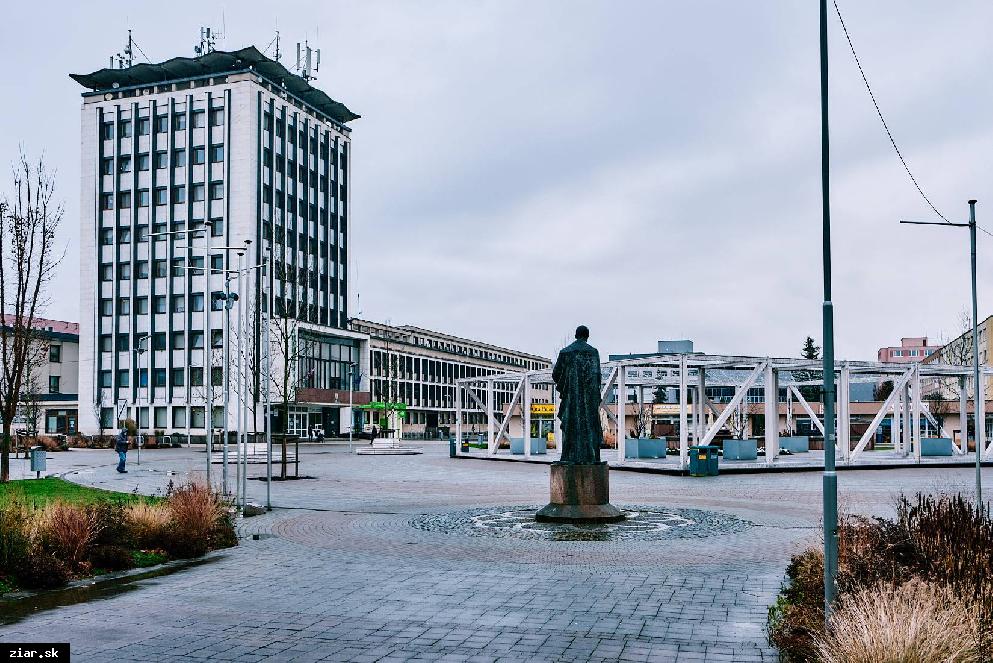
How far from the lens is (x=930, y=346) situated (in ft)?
582

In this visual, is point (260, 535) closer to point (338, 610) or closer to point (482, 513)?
point (482, 513)

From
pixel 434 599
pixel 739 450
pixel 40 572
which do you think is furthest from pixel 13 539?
pixel 739 450

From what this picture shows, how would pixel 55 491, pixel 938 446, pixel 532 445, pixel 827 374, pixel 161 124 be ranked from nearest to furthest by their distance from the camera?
1. pixel 827 374
2. pixel 55 491
3. pixel 938 446
4. pixel 532 445
5. pixel 161 124

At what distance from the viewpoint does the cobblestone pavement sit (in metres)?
7.87

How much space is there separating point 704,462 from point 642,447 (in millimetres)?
11458

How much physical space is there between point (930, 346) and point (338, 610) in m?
186

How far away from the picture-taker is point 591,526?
53.1 ft

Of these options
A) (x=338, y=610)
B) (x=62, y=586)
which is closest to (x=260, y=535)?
(x=62, y=586)

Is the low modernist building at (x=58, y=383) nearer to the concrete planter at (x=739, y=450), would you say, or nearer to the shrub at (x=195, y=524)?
the concrete planter at (x=739, y=450)

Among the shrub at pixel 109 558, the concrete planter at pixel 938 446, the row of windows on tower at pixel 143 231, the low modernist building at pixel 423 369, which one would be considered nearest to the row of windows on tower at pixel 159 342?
the row of windows on tower at pixel 143 231

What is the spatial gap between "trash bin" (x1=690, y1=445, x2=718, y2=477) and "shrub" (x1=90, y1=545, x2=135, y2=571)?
21939 mm

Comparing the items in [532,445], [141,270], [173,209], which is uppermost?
[173,209]

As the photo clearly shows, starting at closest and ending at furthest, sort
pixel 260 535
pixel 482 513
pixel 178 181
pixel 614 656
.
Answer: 1. pixel 614 656
2. pixel 260 535
3. pixel 482 513
4. pixel 178 181

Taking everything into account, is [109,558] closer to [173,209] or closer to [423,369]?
[173,209]
